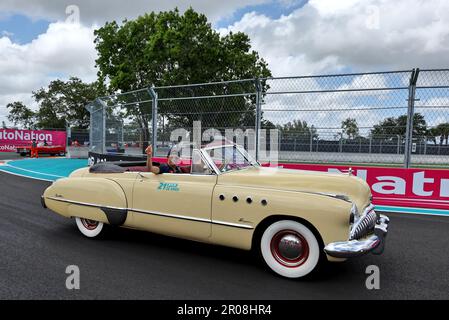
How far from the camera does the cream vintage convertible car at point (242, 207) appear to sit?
3.17 metres

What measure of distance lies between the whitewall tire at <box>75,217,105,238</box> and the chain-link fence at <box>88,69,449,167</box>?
443cm

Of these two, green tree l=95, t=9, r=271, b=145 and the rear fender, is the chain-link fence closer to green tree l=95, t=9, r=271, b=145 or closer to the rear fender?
the rear fender

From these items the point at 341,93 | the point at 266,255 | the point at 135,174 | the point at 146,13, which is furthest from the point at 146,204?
the point at 146,13

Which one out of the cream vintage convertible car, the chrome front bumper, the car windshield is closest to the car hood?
the cream vintage convertible car

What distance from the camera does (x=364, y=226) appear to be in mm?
3277

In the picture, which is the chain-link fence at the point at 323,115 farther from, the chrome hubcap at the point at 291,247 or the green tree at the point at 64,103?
the green tree at the point at 64,103

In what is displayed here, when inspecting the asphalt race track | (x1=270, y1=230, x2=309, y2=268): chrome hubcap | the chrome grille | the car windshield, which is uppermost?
the car windshield

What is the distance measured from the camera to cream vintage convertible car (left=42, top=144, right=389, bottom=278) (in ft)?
10.4

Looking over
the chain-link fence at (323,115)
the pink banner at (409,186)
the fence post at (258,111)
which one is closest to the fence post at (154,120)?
the chain-link fence at (323,115)

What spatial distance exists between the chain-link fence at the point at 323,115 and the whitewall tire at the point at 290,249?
4807 mm

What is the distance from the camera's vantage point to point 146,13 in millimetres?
25609

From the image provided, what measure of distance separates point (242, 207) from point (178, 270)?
3.01ft
